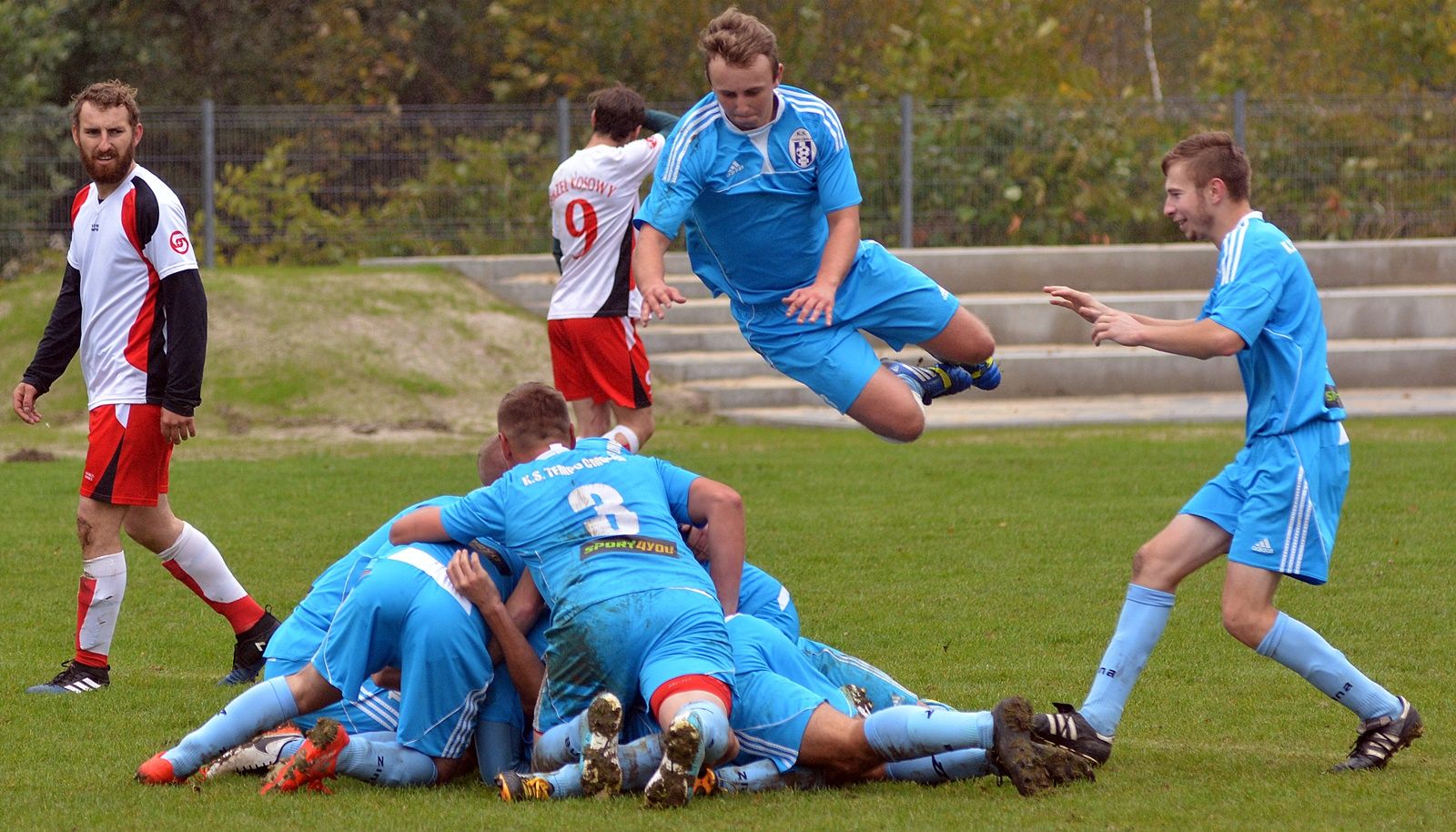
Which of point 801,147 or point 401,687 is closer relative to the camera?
point 401,687

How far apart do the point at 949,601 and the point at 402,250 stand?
1220 centimetres

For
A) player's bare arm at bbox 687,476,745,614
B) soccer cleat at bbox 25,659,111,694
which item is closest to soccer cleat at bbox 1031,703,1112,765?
player's bare arm at bbox 687,476,745,614

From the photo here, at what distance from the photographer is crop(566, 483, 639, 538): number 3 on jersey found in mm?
5137

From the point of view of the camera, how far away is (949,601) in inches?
307

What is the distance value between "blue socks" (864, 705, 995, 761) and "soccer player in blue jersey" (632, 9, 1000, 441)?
1572 mm

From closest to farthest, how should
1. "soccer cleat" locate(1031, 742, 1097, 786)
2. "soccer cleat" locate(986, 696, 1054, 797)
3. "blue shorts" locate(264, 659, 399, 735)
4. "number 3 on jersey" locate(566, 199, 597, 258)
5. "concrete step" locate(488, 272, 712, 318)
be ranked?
"soccer cleat" locate(986, 696, 1054, 797)
"soccer cleat" locate(1031, 742, 1097, 786)
"blue shorts" locate(264, 659, 399, 735)
"number 3 on jersey" locate(566, 199, 597, 258)
"concrete step" locate(488, 272, 712, 318)

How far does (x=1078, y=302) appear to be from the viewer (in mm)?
5164

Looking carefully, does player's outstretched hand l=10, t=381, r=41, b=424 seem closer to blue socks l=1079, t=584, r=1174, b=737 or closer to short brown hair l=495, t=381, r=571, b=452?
short brown hair l=495, t=381, r=571, b=452

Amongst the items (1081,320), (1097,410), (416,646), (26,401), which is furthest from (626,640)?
(1081,320)

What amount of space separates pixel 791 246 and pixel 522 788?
8.24ft

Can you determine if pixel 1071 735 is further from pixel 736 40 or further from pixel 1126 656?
pixel 736 40

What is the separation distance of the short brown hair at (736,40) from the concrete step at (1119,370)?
1028 cm

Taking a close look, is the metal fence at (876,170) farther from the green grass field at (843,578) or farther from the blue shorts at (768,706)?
the blue shorts at (768,706)

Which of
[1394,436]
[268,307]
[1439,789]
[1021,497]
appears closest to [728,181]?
[1439,789]
